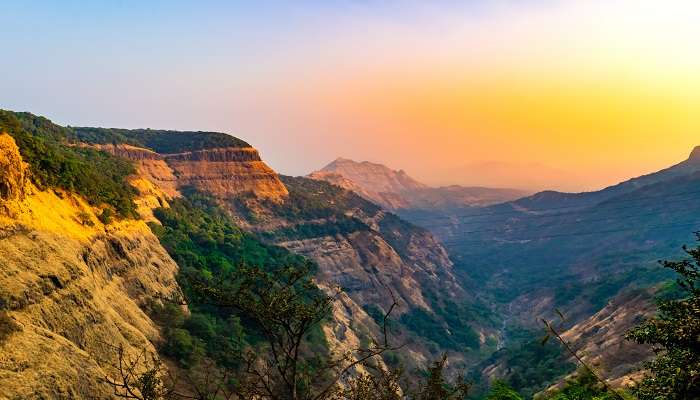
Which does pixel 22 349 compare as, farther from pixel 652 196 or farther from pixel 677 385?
pixel 652 196

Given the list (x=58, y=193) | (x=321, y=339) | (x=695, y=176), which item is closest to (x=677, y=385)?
(x=58, y=193)

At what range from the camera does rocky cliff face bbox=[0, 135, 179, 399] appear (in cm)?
2292

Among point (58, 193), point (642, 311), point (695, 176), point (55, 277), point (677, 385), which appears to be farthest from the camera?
point (695, 176)

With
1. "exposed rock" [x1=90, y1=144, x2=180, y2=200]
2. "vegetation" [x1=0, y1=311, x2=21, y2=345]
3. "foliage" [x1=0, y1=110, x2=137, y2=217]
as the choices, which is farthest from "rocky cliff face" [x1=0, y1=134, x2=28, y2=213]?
"exposed rock" [x1=90, y1=144, x2=180, y2=200]

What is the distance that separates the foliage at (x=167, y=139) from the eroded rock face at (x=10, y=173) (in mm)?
88827

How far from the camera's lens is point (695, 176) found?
598 feet

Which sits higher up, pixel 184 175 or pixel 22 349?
pixel 184 175

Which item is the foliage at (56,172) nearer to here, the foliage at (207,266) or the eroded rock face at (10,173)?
the eroded rock face at (10,173)

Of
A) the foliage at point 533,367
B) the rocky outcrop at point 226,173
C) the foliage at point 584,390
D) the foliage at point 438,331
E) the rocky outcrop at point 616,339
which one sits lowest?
the foliage at point 438,331

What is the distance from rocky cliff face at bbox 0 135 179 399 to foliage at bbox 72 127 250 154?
8288cm

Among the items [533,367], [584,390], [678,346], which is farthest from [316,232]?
[678,346]

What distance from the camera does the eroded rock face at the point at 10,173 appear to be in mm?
28156

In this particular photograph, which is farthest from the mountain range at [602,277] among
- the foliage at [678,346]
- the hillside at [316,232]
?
the foliage at [678,346]

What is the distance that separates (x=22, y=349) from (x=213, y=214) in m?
75.9
